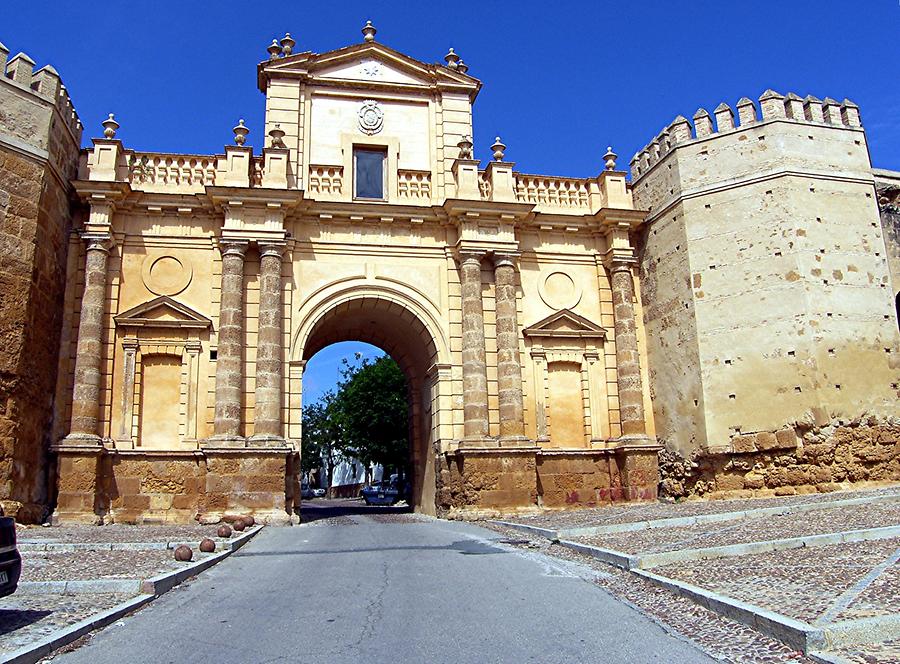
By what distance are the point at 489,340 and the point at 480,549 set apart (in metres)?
8.25

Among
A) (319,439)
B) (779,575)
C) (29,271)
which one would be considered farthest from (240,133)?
(319,439)

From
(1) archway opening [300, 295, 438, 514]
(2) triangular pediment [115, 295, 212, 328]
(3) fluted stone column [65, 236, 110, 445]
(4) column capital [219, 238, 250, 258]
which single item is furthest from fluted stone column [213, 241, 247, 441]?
(3) fluted stone column [65, 236, 110, 445]

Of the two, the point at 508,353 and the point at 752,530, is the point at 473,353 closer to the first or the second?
the point at 508,353

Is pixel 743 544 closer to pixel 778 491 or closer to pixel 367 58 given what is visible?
pixel 778 491

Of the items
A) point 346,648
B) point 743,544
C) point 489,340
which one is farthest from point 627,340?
point 346,648

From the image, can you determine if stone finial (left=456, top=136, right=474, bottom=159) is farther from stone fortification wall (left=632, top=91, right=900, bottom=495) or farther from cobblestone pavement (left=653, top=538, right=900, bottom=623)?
cobblestone pavement (left=653, top=538, right=900, bottom=623)

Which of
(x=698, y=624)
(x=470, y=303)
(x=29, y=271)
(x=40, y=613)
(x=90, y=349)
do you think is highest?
(x=29, y=271)

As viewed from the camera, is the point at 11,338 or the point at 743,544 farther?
the point at 11,338

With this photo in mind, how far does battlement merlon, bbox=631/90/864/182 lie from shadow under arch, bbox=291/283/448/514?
7695mm

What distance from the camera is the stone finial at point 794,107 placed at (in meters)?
18.0

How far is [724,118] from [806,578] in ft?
47.1

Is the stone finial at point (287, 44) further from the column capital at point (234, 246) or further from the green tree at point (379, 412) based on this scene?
the green tree at point (379, 412)

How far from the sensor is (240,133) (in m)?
18.6

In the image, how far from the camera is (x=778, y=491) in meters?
16.2
